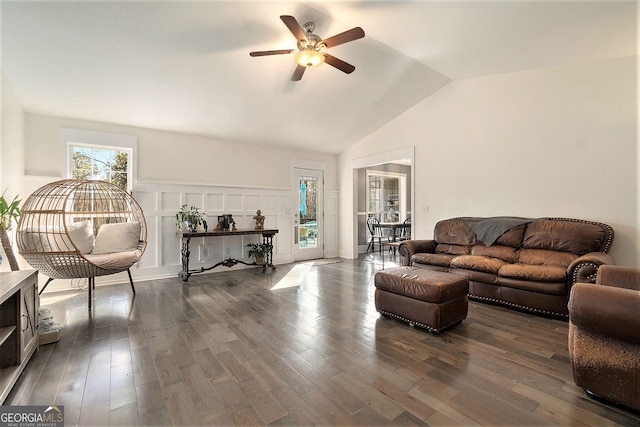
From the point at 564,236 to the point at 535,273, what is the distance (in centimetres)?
80

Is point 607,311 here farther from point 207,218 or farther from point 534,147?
point 207,218

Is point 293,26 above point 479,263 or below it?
above

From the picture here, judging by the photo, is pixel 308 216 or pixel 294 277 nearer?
pixel 294 277

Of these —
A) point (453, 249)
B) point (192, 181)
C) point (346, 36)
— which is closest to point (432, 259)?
point (453, 249)

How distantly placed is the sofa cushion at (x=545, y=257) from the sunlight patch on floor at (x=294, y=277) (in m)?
3.04

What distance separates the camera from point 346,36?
2660 mm

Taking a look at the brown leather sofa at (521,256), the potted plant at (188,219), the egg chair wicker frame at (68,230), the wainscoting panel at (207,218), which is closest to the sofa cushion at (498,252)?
the brown leather sofa at (521,256)

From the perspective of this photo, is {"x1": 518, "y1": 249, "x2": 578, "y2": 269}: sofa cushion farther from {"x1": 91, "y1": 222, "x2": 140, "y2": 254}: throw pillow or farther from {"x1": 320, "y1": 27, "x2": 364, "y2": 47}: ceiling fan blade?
{"x1": 91, "y1": 222, "x2": 140, "y2": 254}: throw pillow

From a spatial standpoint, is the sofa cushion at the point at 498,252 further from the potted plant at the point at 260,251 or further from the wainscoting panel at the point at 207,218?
the wainscoting panel at the point at 207,218

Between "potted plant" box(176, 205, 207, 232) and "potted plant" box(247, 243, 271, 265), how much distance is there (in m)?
0.99

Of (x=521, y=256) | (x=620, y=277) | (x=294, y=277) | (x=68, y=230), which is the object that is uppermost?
(x=68, y=230)

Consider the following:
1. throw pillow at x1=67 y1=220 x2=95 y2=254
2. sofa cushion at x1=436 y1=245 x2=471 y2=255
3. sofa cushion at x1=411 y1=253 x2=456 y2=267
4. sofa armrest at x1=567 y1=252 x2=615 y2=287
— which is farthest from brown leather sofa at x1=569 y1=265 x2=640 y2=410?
throw pillow at x1=67 y1=220 x2=95 y2=254

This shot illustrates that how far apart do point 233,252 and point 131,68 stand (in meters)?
3.25

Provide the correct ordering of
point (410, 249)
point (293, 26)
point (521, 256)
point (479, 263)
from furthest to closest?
point (410, 249), point (521, 256), point (479, 263), point (293, 26)
